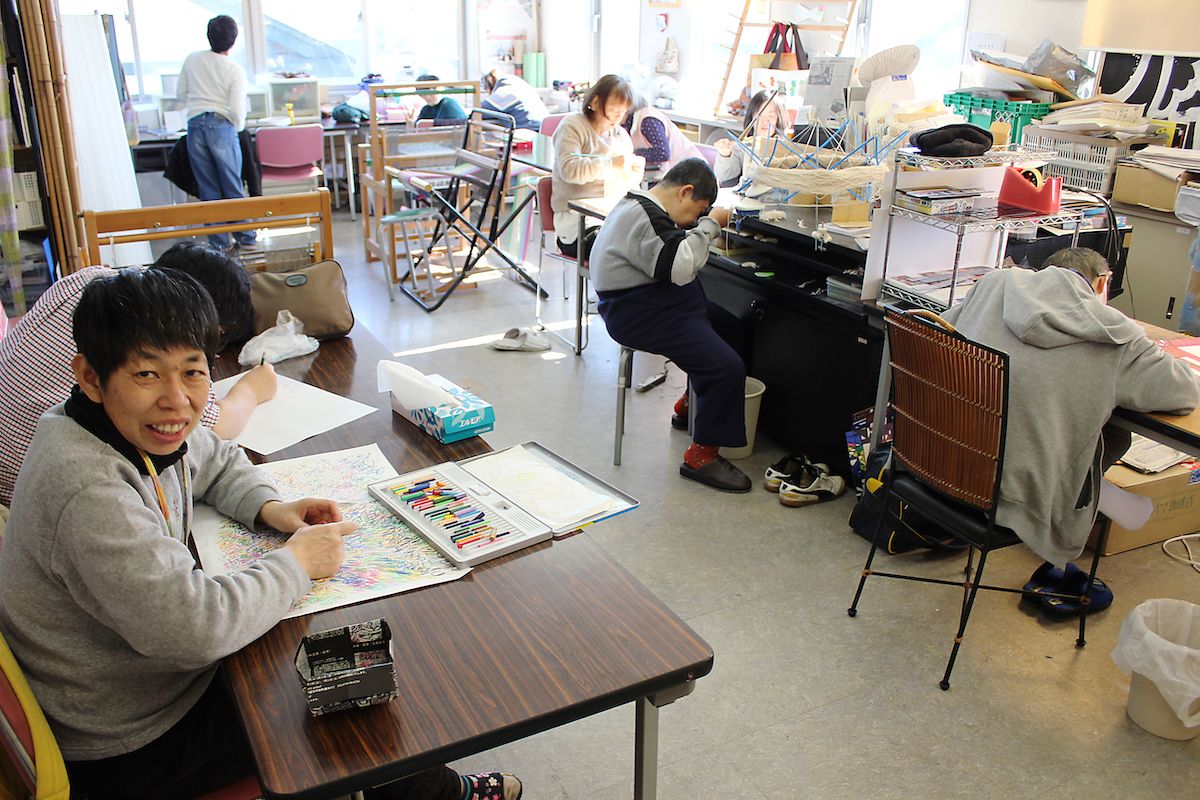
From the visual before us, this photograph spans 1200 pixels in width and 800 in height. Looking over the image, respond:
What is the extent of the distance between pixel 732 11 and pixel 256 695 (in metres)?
6.21

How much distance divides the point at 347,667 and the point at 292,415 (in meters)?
0.93

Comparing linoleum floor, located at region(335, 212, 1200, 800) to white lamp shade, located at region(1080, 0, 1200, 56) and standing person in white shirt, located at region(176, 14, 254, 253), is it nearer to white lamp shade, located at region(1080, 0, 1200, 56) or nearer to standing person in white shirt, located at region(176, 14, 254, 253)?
white lamp shade, located at region(1080, 0, 1200, 56)

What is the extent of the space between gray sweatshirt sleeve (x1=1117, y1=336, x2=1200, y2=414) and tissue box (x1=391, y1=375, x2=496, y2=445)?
4.58 ft

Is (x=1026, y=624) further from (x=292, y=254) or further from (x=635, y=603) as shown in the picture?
(x=292, y=254)

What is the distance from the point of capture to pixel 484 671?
1204mm

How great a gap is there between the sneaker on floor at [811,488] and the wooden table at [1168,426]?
44.5 inches

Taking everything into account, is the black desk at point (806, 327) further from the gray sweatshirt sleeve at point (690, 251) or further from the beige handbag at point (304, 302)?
the beige handbag at point (304, 302)

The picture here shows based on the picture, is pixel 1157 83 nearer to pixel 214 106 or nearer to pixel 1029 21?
pixel 1029 21

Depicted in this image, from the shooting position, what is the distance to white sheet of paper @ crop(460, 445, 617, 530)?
1.55 meters

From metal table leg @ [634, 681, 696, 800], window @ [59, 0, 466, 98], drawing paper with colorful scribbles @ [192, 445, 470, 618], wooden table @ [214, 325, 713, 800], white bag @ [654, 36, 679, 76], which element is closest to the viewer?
wooden table @ [214, 325, 713, 800]

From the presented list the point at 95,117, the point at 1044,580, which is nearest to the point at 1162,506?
the point at 1044,580

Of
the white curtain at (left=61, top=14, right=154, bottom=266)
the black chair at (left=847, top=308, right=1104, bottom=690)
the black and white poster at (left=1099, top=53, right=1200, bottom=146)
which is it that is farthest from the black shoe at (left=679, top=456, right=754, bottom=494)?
the white curtain at (left=61, top=14, right=154, bottom=266)

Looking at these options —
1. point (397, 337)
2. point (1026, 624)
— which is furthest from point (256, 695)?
point (397, 337)

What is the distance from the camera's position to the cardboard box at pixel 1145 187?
3658 millimetres
